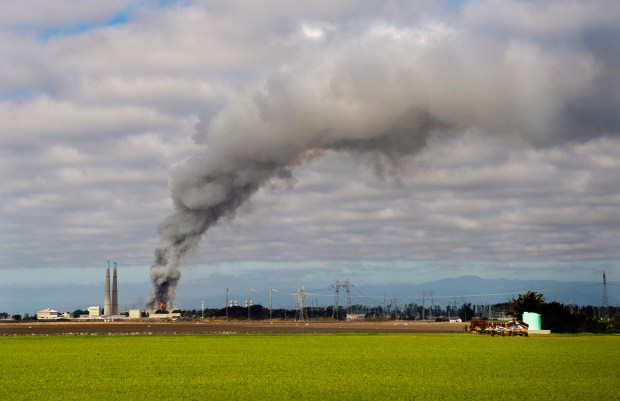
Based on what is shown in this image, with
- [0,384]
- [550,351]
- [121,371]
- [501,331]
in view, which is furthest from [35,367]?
[501,331]

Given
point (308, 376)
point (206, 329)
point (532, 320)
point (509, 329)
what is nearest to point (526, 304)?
point (532, 320)

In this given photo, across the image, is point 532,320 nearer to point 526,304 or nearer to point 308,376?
point 526,304

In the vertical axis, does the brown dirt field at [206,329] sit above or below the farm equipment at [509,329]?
below

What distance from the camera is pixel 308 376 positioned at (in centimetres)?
3322

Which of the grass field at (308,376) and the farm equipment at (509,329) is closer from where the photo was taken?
the grass field at (308,376)

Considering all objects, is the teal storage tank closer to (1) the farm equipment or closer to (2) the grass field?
(1) the farm equipment

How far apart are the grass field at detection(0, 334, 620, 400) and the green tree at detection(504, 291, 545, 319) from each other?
5957 centimetres

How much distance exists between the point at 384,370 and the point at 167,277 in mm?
142575

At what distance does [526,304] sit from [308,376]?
82503mm

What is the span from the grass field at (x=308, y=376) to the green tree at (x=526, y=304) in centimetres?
5957

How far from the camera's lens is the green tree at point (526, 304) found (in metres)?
110

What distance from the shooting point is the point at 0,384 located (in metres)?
29.7

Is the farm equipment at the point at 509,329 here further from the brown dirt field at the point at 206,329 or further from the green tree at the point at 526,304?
the green tree at the point at 526,304

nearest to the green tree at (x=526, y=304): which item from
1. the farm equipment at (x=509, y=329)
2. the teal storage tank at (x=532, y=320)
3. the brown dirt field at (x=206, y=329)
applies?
the brown dirt field at (x=206, y=329)
